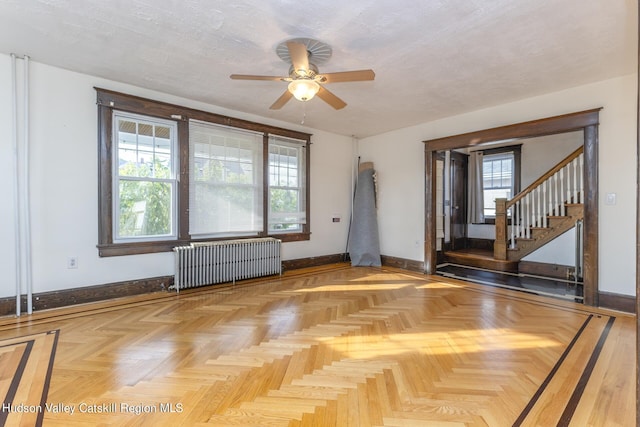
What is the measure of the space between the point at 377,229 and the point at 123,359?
15.1ft

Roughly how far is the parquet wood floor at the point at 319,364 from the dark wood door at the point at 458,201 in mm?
3556

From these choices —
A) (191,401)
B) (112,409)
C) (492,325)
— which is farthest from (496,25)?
(112,409)

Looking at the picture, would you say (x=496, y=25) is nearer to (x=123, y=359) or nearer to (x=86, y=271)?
(x=123, y=359)

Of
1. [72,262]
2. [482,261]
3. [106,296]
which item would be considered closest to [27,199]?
[72,262]

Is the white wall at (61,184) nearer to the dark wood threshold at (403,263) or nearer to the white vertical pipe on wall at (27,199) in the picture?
the white vertical pipe on wall at (27,199)

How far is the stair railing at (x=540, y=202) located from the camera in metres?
4.95

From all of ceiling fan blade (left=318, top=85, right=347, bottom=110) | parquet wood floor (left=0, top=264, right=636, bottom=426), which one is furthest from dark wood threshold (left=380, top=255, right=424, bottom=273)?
ceiling fan blade (left=318, top=85, right=347, bottom=110)

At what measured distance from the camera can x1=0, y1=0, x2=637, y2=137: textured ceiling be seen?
2.25 m

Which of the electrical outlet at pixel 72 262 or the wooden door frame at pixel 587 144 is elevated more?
the wooden door frame at pixel 587 144

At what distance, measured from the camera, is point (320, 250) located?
5812 millimetres

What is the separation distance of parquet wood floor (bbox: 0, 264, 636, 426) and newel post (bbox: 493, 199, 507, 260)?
2.20 m

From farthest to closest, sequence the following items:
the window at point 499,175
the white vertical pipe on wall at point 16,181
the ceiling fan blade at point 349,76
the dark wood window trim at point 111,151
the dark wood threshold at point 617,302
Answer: the window at point 499,175 < the dark wood window trim at point 111,151 < the dark wood threshold at point 617,302 < the white vertical pipe on wall at point 16,181 < the ceiling fan blade at point 349,76

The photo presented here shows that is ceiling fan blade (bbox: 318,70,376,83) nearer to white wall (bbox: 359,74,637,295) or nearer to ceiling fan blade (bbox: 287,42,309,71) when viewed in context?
ceiling fan blade (bbox: 287,42,309,71)

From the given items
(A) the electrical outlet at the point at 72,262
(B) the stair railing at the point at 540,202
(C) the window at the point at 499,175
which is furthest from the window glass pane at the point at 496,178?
(A) the electrical outlet at the point at 72,262
